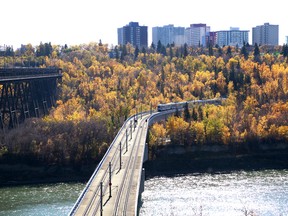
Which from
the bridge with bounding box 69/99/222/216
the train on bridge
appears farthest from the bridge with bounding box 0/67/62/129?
the train on bridge

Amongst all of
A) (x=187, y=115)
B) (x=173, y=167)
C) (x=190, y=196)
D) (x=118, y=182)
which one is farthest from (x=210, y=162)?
(x=118, y=182)

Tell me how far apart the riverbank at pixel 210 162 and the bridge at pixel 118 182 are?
4555mm

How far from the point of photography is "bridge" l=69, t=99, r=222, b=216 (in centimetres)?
2872

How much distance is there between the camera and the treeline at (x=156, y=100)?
56.5m

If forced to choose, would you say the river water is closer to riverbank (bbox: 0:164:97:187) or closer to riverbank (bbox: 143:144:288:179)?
riverbank (bbox: 0:164:97:187)

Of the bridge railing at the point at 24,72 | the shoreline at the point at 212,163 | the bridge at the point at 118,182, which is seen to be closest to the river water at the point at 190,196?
the shoreline at the point at 212,163

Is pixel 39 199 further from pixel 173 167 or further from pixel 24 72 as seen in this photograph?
pixel 24 72

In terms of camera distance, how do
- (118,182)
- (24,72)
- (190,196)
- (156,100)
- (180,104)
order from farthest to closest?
(156,100) < (180,104) < (24,72) < (190,196) < (118,182)

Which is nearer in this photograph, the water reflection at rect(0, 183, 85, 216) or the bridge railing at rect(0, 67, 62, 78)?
the water reflection at rect(0, 183, 85, 216)

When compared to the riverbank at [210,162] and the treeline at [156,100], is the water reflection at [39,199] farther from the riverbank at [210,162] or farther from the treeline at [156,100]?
the riverbank at [210,162]

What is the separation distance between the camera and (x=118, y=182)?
3494 cm

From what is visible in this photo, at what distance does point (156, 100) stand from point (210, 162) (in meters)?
22.5

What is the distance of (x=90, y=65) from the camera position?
102 metres

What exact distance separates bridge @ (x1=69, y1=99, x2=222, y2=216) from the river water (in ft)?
11.3
